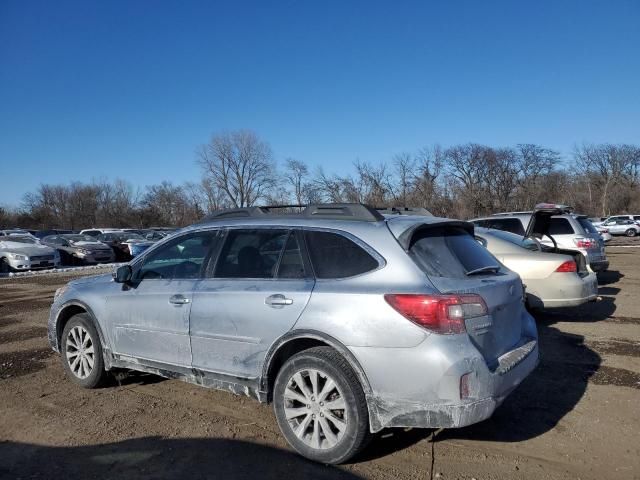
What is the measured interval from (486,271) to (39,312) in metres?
8.79

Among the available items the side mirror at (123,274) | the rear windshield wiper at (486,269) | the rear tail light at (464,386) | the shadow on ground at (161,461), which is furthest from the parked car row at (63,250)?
the rear tail light at (464,386)

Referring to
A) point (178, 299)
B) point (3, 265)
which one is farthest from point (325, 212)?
point (3, 265)

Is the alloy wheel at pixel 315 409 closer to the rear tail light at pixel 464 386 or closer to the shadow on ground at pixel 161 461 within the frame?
the shadow on ground at pixel 161 461

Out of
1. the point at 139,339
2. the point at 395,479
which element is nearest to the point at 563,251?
the point at 395,479

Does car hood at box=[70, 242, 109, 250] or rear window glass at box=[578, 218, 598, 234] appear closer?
rear window glass at box=[578, 218, 598, 234]

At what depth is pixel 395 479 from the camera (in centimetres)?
329

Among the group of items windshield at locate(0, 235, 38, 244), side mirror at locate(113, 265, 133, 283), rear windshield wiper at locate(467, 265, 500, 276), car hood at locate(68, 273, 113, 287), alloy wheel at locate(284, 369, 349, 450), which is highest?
windshield at locate(0, 235, 38, 244)

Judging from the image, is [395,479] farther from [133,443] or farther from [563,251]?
[563,251]

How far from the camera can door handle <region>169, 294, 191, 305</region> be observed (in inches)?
168

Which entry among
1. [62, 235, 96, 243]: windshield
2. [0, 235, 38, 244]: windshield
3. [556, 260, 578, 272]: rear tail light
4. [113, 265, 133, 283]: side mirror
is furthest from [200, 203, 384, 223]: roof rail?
[62, 235, 96, 243]: windshield

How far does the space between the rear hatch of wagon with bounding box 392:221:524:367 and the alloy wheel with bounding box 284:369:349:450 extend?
989 millimetres

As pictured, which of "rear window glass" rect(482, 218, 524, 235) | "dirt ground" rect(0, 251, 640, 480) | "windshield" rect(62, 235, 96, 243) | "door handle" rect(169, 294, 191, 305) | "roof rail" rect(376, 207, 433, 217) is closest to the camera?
"dirt ground" rect(0, 251, 640, 480)

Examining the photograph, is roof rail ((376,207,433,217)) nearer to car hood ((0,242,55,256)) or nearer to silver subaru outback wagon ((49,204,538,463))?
silver subaru outback wagon ((49,204,538,463))

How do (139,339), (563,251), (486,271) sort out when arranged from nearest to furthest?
(486,271) < (139,339) < (563,251)
